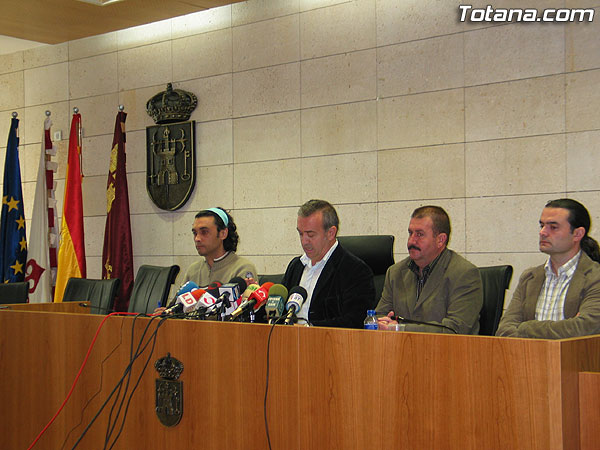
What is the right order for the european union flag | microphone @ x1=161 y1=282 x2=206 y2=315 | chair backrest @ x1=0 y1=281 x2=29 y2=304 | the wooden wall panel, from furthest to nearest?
the european union flag → chair backrest @ x1=0 y1=281 x2=29 y2=304 → microphone @ x1=161 y1=282 x2=206 y2=315 → the wooden wall panel

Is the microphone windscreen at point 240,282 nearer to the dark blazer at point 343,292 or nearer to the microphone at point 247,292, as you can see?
the microphone at point 247,292

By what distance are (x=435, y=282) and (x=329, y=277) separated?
51cm

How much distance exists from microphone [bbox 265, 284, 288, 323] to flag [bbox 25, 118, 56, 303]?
4514 millimetres

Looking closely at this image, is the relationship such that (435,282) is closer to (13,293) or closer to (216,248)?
(216,248)

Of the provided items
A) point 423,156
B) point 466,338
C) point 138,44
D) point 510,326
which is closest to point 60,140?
point 138,44

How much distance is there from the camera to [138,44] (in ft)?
22.2

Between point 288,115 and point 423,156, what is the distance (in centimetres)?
122

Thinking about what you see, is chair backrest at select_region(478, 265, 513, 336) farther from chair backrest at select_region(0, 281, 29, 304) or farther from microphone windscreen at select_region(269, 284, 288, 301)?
chair backrest at select_region(0, 281, 29, 304)

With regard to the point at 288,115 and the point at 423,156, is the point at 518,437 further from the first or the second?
the point at 288,115

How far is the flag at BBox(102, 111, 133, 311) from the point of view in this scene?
6.59 metres

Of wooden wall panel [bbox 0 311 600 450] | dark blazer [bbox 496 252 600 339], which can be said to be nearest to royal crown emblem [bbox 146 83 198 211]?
wooden wall panel [bbox 0 311 600 450]

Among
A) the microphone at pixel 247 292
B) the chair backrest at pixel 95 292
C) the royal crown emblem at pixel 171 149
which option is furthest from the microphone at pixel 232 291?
the royal crown emblem at pixel 171 149

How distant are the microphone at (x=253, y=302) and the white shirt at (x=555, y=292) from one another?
1.27m

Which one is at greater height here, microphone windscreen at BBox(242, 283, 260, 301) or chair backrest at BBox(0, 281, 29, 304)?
microphone windscreen at BBox(242, 283, 260, 301)
